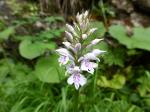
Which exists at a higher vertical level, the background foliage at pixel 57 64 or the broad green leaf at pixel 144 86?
the background foliage at pixel 57 64

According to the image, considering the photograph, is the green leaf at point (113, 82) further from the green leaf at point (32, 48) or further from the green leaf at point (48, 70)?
the green leaf at point (32, 48)

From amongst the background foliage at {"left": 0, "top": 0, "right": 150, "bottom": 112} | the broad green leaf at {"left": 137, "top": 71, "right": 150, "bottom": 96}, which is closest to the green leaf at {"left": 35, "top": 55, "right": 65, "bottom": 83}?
the background foliage at {"left": 0, "top": 0, "right": 150, "bottom": 112}

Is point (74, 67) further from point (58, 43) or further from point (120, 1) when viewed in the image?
point (120, 1)

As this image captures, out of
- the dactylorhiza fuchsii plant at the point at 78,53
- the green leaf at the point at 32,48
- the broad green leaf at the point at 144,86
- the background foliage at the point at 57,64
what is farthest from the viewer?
the broad green leaf at the point at 144,86

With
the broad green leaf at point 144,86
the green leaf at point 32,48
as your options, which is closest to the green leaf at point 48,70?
the green leaf at point 32,48

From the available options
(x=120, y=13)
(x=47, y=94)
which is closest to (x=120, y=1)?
(x=120, y=13)

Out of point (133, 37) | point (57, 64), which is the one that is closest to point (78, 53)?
point (57, 64)

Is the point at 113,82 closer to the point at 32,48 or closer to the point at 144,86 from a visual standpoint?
the point at 144,86

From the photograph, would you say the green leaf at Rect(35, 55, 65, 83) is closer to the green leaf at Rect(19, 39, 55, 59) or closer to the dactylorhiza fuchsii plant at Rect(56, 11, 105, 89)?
the green leaf at Rect(19, 39, 55, 59)
